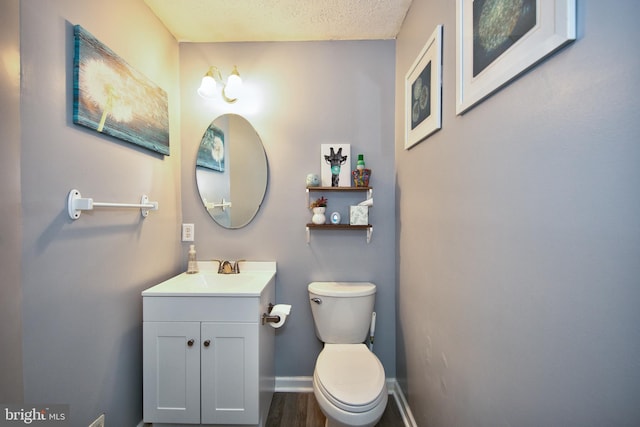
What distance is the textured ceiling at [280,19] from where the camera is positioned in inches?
57.2

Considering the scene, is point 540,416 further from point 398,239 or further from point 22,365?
point 22,365

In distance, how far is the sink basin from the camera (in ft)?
4.27

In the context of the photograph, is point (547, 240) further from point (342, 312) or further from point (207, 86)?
point (207, 86)

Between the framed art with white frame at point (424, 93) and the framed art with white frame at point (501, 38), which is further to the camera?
the framed art with white frame at point (424, 93)

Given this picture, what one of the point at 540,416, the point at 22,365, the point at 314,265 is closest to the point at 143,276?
the point at 22,365

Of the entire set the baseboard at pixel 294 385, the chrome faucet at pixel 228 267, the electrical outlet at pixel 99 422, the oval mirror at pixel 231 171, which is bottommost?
the baseboard at pixel 294 385

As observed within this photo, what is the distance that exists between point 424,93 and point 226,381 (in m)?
1.73

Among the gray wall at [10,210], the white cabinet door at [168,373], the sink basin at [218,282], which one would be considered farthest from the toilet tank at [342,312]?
the gray wall at [10,210]

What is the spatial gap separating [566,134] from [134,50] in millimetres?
1808

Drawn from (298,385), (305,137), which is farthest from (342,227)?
(298,385)

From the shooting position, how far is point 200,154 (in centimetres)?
Answer: 179

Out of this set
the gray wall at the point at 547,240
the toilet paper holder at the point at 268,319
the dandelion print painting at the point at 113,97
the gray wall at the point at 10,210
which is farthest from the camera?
A: the toilet paper holder at the point at 268,319

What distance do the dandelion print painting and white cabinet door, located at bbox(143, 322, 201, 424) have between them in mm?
975

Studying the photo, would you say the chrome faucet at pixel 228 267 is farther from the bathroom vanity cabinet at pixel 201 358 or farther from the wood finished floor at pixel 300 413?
the wood finished floor at pixel 300 413
